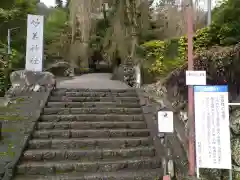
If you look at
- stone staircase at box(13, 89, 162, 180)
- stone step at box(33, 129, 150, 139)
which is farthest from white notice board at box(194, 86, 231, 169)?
stone step at box(33, 129, 150, 139)

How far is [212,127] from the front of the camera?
11.4ft

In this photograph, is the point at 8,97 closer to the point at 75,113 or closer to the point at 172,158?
the point at 75,113

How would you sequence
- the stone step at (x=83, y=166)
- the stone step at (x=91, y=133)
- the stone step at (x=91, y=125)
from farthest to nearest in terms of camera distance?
the stone step at (x=91, y=125) < the stone step at (x=91, y=133) < the stone step at (x=83, y=166)

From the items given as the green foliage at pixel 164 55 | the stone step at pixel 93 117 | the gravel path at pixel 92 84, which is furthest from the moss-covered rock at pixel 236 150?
the gravel path at pixel 92 84

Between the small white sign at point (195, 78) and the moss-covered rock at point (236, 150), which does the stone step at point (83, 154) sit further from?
the small white sign at point (195, 78)

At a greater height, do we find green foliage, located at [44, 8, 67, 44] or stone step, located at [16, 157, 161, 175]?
green foliage, located at [44, 8, 67, 44]

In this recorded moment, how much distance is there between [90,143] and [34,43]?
11.5 ft

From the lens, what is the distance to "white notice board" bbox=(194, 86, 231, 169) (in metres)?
3.40

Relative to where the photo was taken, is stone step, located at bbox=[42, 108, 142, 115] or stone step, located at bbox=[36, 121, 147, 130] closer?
stone step, located at bbox=[36, 121, 147, 130]

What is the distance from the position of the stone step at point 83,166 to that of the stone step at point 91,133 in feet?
2.35

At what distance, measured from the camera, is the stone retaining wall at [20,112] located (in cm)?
371

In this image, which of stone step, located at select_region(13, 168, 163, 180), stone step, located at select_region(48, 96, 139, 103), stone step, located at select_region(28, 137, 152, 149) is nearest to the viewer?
stone step, located at select_region(13, 168, 163, 180)

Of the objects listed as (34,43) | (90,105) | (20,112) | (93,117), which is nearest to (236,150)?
(93,117)

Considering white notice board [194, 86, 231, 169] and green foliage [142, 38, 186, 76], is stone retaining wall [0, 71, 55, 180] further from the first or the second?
green foliage [142, 38, 186, 76]
